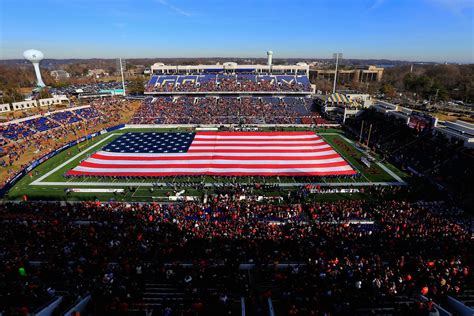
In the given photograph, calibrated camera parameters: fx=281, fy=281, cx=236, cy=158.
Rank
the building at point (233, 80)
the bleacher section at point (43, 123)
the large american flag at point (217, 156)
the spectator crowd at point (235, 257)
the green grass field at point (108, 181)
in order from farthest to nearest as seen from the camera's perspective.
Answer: the building at point (233, 80) < the bleacher section at point (43, 123) < the large american flag at point (217, 156) < the green grass field at point (108, 181) < the spectator crowd at point (235, 257)

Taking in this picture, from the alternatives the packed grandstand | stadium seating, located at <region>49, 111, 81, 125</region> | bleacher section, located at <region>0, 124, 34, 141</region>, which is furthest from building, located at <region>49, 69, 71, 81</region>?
the packed grandstand

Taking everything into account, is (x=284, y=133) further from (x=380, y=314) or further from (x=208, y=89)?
(x=380, y=314)

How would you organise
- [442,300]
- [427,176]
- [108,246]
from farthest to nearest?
1. [427,176]
2. [108,246]
3. [442,300]

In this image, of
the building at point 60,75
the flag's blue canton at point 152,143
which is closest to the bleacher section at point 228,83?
the flag's blue canton at point 152,143

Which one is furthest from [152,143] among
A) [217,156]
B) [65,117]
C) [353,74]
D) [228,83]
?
[353,74]

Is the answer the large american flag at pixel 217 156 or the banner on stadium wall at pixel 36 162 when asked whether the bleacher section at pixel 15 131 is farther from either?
the large american flag at pixel 217 156

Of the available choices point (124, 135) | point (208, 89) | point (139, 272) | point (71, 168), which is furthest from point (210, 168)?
point (208, 89)

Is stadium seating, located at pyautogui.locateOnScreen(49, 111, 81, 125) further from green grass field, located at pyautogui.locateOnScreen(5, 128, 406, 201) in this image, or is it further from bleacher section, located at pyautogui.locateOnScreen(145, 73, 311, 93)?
bleacher section, located at pyautogui.locateOnScreen(145, 73, 311, 93)
